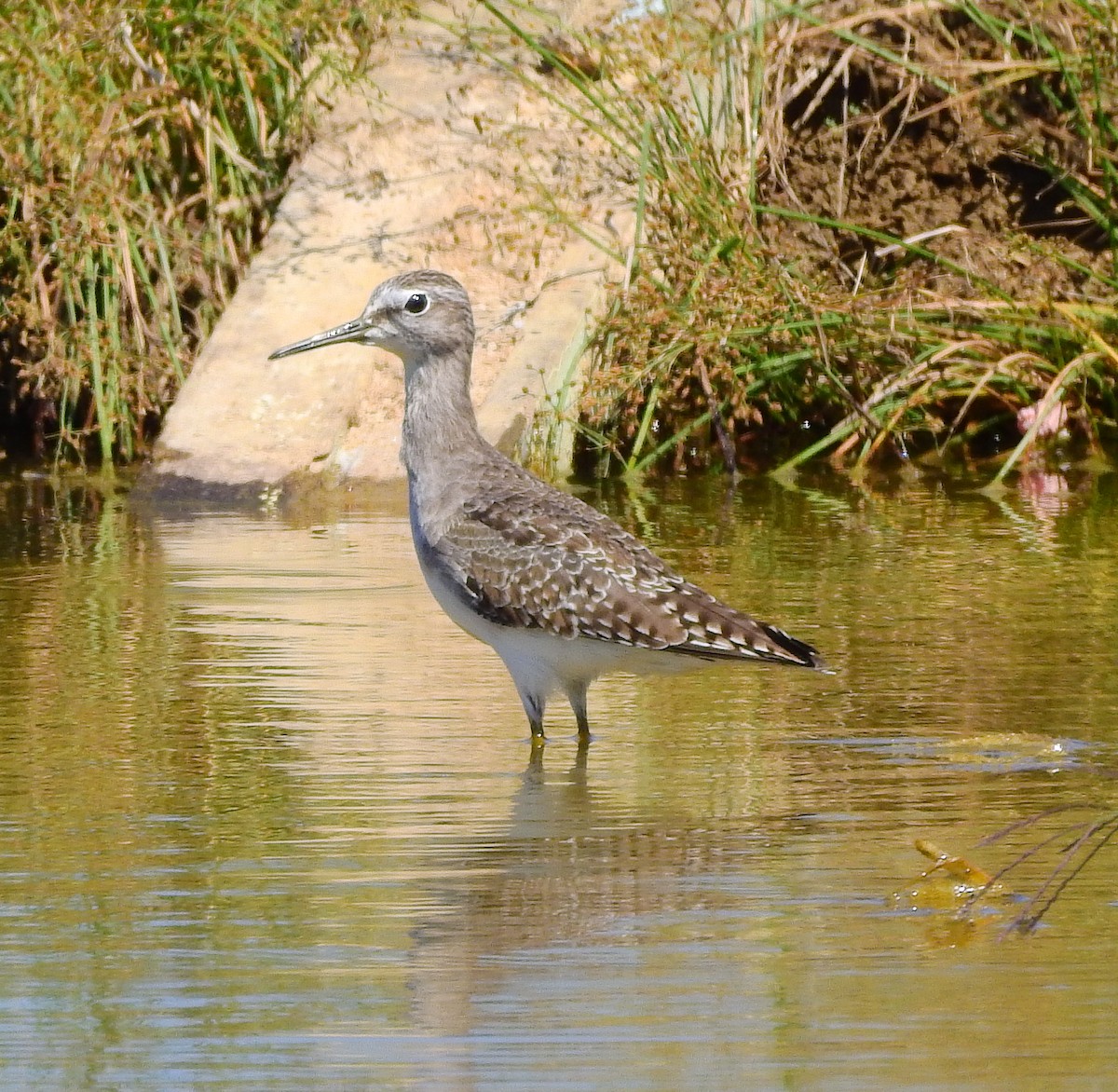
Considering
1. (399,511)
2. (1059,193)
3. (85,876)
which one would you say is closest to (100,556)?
(399,511)

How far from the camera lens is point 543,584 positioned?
5.90 metres

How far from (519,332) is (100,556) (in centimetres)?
314

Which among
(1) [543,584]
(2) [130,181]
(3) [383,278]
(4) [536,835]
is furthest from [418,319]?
(2) [130,181]

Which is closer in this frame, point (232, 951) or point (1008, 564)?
point (232, 951)

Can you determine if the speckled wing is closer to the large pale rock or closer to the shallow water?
the shallow water

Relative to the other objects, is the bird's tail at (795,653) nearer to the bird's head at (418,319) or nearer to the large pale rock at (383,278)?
the bird's head at (418,319)

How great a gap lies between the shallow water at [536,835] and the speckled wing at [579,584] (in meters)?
0.30

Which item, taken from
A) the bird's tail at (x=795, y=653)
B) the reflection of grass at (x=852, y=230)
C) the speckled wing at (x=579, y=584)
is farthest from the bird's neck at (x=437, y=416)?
the reflection of grass at (x=852, y=230)

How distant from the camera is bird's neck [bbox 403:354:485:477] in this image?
6500 millimetres

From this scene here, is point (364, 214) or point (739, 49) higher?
point (739, 49)

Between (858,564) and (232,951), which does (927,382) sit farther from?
(232,951)

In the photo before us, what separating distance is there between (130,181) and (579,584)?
19.6ft

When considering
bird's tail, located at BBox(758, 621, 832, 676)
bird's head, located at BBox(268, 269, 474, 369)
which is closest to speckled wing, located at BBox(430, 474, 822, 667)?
bird's tail, located at BBox(758, 621, 832, 676)

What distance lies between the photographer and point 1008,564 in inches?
323
